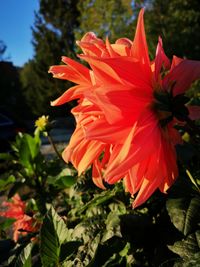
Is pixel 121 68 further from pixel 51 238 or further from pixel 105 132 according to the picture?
pixel 51 238

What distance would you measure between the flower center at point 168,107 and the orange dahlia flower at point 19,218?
1220mm

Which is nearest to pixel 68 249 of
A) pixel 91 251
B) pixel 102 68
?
pixel 91 251

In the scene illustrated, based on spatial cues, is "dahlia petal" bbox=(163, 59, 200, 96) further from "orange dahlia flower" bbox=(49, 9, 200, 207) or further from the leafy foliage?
the leafy foliage

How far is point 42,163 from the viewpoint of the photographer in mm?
2479

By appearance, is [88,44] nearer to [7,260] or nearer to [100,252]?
[100,252]

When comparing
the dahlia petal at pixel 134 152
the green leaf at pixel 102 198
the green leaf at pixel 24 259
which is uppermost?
the dahlia petal at pixel 134 152

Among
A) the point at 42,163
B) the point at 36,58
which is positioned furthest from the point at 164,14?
the point at 42,163

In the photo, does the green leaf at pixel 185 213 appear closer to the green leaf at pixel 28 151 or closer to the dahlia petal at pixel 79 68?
the dahlia petal at pixel 79 68

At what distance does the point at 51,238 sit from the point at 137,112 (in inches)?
20.6

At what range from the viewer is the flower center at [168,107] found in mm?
732

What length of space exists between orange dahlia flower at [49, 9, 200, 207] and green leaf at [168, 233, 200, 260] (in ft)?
0.75

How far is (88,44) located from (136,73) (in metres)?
0.15

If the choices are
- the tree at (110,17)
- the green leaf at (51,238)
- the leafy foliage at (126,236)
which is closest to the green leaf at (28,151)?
the leafy foliage at (126,236)

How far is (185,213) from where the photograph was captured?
99 centimetres
